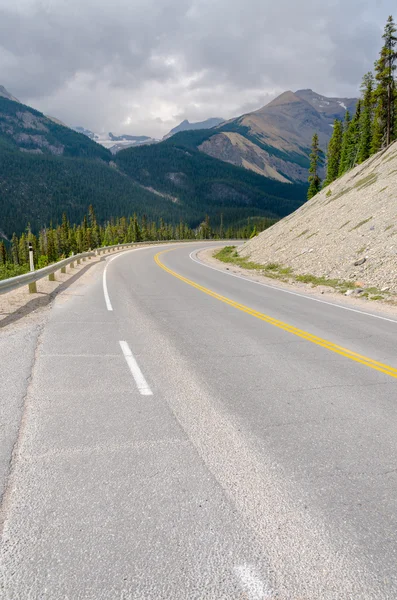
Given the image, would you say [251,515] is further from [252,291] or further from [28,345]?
[252,291]

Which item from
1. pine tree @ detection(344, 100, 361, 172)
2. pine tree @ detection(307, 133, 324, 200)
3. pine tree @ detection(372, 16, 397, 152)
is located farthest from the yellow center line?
pine tree @ detection(307, 133, 324, 200)

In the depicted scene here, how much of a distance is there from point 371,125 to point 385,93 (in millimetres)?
8661

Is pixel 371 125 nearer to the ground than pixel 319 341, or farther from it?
farther from it

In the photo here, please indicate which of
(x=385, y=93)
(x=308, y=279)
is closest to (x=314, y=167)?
(x=385, y=93)

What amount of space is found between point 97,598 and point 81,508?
765 mm

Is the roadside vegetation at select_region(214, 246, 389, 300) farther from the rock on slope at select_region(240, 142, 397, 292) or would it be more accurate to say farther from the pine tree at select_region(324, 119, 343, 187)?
the pine tree at select_region(324, 119, 343, 187)

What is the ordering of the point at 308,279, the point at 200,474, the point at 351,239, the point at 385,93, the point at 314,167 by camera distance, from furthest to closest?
the point at 314,167, the point at 385,93, the point at 351,239, the point at 308,279, the point at 200,474

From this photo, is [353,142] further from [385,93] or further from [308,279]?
[308,279]

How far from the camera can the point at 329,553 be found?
7.69 ft

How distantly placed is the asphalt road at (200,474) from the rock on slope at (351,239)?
466 inches

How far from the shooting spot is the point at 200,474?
312cm

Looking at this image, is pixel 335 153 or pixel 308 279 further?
pixel 335 153

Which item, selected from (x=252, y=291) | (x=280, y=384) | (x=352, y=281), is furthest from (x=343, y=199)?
(x=280, y=384)

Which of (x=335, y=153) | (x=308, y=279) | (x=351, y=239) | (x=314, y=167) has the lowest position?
(x=308, y=279)
